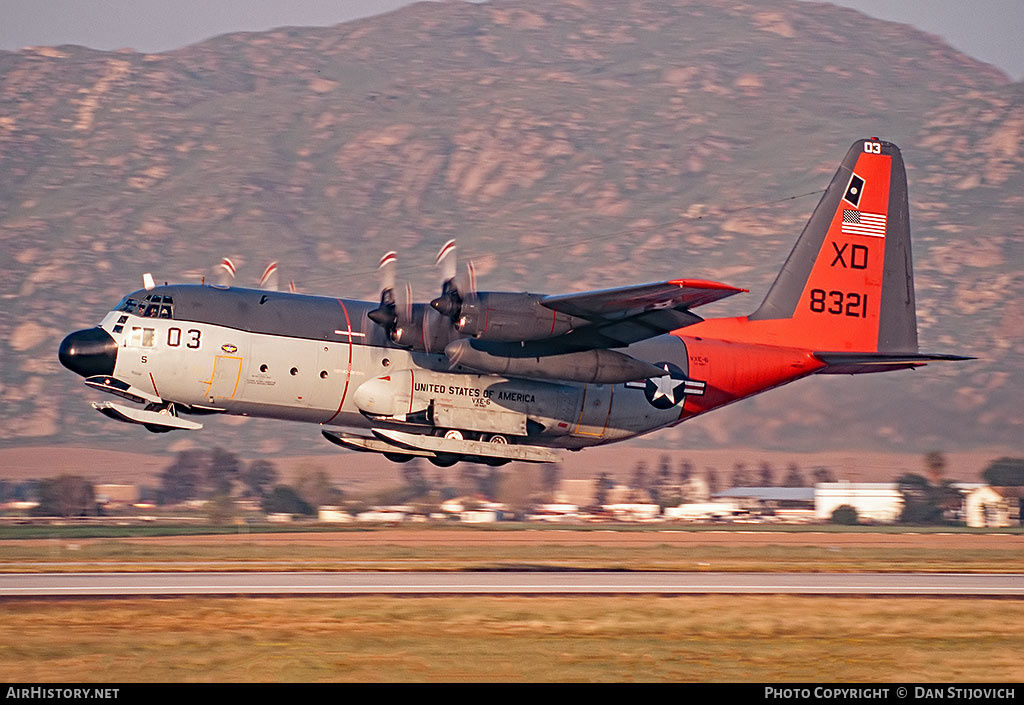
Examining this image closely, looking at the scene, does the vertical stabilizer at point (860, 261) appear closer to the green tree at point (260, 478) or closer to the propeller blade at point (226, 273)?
the propeller blade at point (226, 273)

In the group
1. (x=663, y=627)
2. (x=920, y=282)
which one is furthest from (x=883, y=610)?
(x=920, y=282)

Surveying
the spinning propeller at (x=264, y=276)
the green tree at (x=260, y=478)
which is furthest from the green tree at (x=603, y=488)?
the spinning propeller at (x=264, y=276)

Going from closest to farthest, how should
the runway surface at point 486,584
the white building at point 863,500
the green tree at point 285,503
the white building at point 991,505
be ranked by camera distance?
the runway surface at point 486,584
the white building at point 991,505
the green tree at point 285,503
the white building at point 863,500

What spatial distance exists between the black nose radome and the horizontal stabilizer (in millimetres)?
16769

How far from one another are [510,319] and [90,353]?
875cm

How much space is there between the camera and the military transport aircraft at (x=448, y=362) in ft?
88.1

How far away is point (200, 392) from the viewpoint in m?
27.2

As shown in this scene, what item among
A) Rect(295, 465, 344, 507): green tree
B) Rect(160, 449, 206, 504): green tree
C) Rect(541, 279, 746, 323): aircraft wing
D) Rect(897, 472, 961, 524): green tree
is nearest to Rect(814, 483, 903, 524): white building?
Rect(897, 472, 961, 524): green tree

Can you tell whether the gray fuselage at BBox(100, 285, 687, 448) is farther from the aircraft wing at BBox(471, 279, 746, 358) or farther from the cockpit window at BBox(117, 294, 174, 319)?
the aircraft wing at BBox(471, 279, 746, 358)

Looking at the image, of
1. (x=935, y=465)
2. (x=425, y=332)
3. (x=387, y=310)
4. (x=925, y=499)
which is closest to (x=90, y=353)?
(x=387, y=310)

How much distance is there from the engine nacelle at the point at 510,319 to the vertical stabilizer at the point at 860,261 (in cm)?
816

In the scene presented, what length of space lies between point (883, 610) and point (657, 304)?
301 inches
